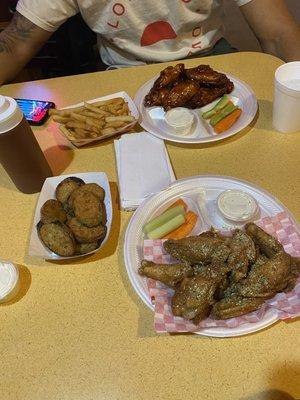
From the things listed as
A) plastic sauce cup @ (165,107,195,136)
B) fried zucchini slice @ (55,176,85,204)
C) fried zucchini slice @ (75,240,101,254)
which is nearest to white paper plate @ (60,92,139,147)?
plastic sauce cup @ (165,107,195,136)

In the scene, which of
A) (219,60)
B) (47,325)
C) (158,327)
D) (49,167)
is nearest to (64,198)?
(49,167)

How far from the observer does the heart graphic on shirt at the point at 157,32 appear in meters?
1.61

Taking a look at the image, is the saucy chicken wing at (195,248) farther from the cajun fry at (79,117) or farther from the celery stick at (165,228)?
the cajun fry at (79,117)

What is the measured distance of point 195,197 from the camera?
1098mm

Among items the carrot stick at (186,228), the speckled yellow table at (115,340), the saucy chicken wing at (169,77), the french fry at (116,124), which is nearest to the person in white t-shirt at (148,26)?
the saucy chicken wing at (169,77)

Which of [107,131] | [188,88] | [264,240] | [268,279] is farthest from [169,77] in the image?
[268,279]

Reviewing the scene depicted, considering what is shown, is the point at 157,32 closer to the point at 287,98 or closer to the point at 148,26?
the point at 148,26

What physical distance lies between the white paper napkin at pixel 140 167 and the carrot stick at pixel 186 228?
0.13m

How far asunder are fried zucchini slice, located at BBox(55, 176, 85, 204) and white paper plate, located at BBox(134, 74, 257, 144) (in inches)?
14.5

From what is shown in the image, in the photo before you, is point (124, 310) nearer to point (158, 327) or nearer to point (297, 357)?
point (158, 327)

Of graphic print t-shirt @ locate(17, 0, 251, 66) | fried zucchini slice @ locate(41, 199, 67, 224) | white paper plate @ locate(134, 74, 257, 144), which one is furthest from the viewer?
graphic print t-shirt @ locate(17, 0, 251, 66)

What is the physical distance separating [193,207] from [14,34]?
3.97 feet

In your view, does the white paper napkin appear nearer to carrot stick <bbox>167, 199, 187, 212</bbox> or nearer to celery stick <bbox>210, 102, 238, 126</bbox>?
carrot stick <bbox>167, 199, 187, 212</bbox>

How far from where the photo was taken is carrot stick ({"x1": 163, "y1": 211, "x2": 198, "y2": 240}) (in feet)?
3.32
